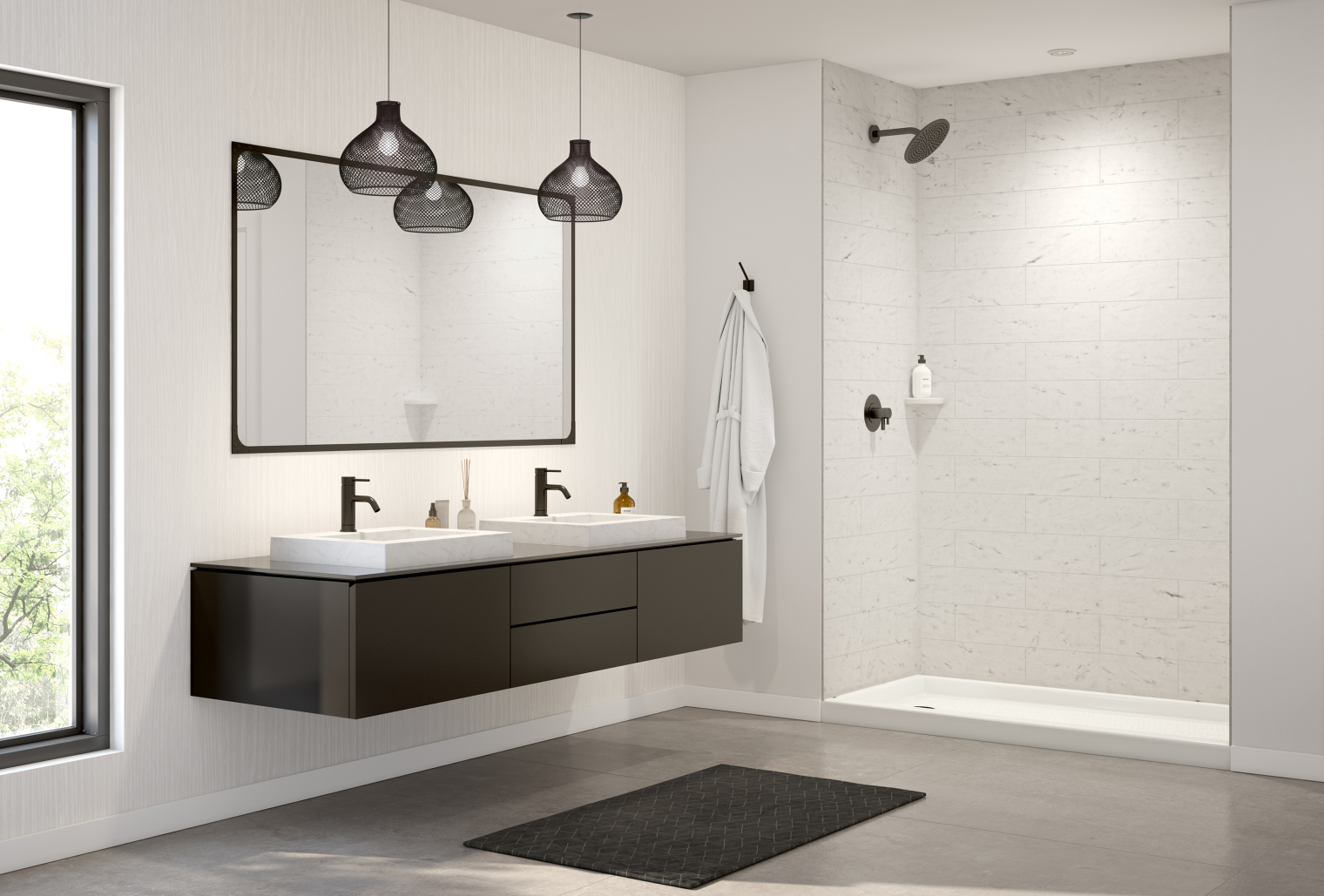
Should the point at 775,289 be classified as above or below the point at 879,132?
below

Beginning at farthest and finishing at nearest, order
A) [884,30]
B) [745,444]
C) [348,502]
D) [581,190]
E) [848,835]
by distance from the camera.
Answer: [745,444] → [884,30] → [581,190] → [348,502] → [848,835]

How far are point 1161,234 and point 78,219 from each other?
445 cm

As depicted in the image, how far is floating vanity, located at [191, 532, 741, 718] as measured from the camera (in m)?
4.01

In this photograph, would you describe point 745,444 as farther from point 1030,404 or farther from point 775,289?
point 1030,404

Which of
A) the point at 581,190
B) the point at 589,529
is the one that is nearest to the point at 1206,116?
the point at 581,190

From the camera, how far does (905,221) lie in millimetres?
6695

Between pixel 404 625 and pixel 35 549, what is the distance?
1109 mm

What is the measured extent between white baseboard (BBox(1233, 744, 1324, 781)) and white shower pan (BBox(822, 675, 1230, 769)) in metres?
0.07

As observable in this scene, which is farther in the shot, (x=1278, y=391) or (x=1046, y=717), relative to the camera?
(x=1046, y=717)

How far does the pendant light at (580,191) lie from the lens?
189 inches

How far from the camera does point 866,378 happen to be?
6.35 metres

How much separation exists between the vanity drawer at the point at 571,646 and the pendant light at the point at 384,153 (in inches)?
57.8

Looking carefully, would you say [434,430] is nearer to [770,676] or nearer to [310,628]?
[310,628]

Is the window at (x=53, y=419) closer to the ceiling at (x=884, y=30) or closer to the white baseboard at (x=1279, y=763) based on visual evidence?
the ceiling at (x=884, y=30)
